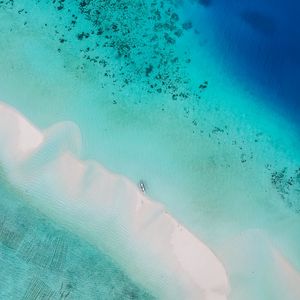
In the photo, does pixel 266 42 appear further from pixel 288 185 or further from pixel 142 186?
pixel 142 186

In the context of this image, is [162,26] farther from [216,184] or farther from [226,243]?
[226,243]

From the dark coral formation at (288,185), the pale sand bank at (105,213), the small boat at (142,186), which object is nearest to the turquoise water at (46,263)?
the pale sand bank at (105,213)

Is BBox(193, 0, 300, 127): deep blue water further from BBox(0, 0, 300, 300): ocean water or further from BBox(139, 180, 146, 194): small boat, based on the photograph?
BBox(139, 180, 146, 194): small boat

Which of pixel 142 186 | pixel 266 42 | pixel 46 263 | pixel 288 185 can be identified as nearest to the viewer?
pixel 46 263

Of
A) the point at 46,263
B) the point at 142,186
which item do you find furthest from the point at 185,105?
the point at 46,263

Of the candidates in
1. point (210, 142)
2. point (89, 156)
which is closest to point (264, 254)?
point (210, 142)
